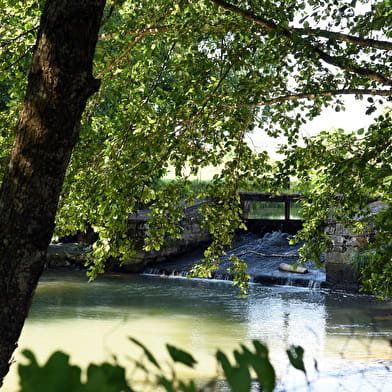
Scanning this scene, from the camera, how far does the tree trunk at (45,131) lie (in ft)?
9.59

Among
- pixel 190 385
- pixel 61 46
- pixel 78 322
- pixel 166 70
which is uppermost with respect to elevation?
pixel 166 70

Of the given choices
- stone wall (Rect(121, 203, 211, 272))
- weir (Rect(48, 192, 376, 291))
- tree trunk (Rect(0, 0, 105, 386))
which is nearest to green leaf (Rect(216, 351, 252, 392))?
tree trunk (Rect(0, 0, 105, 386))

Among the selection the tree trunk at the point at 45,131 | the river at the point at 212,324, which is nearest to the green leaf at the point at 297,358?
the tree trunk at the point at 45,131

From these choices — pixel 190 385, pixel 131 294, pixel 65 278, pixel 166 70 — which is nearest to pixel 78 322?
pixel 131 294

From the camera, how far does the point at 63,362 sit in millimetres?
521

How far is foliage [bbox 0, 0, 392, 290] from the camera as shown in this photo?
16.2 ft

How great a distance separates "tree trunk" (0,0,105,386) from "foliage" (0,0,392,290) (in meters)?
1.62

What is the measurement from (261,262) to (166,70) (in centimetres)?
1171

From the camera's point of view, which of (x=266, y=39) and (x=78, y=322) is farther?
(x=78, y=322)

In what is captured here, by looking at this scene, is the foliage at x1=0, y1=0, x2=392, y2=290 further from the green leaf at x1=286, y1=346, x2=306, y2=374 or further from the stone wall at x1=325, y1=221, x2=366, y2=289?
the stone wall at x1=325, y1=221, x2=366, y2=289

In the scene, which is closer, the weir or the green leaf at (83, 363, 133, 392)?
the green leaf at (83, 363, 133, 392)

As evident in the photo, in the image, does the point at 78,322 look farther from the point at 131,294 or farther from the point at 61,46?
the point at 61,46

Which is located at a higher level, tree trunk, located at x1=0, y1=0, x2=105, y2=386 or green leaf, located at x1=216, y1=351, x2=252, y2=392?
tree trunk, located at x1=0, y1=0, x2=105, y2=386

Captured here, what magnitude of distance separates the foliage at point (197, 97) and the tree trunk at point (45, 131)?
5.33ft
